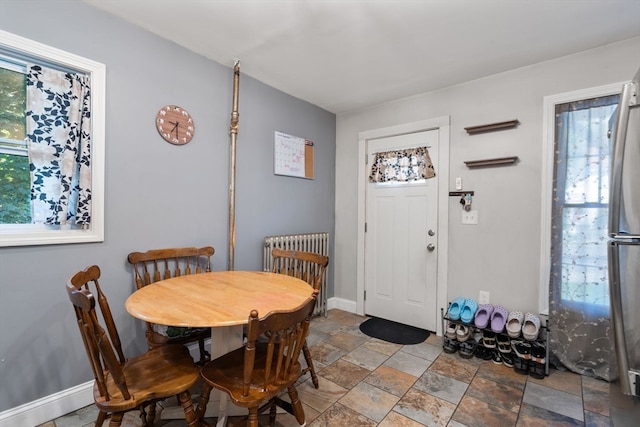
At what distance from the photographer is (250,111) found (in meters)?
2.65

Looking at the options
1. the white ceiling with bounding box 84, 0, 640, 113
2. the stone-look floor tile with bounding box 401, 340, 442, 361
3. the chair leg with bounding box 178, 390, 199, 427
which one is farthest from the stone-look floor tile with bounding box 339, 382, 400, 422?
the white ceiling with bounding box 84, 0, 640, 113

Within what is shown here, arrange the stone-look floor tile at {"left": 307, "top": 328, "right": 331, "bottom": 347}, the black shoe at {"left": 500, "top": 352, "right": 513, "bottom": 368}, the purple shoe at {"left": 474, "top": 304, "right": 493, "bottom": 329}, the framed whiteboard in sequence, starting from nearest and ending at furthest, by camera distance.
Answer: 1. the black shoe at {"left": 500, "top": 352, "right": 513, "bottom": 368}
2. the purple shoe at {"left": 474, "top": 304, "right": 493, "bottom": 329}
3. the stone-look floor tile at {"left": 307, "top": 328, "right": 331, "bottom": 347}
4. the framed whiteboard

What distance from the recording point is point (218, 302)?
145 cm

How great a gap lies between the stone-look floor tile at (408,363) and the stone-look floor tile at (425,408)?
0.86 feet

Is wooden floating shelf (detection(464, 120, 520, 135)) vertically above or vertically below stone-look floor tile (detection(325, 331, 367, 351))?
above

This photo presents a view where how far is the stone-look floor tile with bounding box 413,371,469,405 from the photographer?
6.25ft

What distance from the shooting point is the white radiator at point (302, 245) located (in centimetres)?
275

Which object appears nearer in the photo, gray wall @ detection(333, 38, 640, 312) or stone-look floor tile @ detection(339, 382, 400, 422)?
stone-look floor tile @ detection(339, 382, 400, 422)

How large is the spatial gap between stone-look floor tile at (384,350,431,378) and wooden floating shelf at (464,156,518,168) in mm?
1707

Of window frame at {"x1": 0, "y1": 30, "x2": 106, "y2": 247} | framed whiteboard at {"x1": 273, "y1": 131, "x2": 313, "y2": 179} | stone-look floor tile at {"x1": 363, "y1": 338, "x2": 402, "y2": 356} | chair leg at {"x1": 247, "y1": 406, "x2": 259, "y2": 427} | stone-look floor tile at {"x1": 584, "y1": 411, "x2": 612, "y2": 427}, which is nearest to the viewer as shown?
chair leg at {"x1": 247, "y1": 406, "x2": 259, "y2": 427}

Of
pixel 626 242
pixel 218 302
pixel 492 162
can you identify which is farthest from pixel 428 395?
pixel 492 162

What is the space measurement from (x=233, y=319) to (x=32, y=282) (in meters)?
1.24

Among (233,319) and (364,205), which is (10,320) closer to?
(233,319)

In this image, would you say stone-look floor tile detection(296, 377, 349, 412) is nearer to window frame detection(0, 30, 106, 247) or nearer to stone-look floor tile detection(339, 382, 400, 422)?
stone-look floor tile detection(339, 382, 400, 422)
